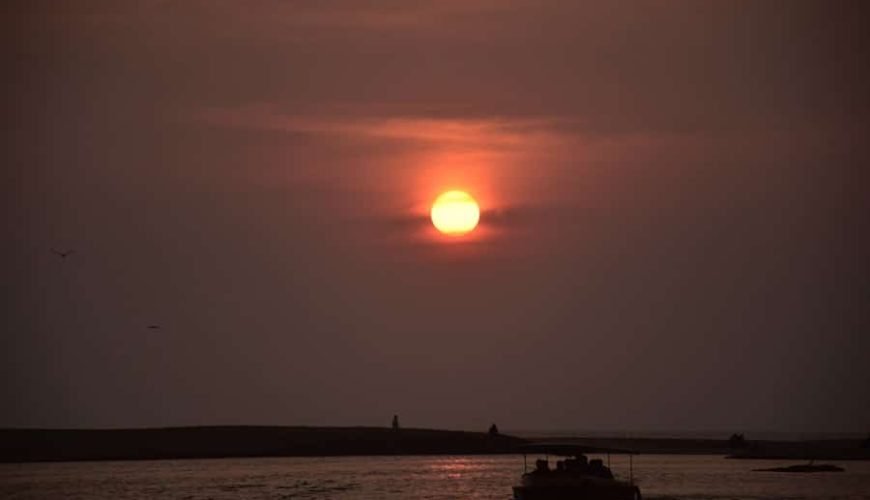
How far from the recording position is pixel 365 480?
95.5m

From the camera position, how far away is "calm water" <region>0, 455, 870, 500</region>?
82.4 meters

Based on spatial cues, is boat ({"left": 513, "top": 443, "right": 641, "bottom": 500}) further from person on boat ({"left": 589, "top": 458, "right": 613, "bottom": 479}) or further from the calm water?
the calm water

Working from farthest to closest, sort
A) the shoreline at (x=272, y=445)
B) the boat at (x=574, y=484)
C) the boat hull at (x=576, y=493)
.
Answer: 1. the shoreline at (x=272, y=445)
2. the boat at (x=574, y=484)
3. the boat hull at (x=576, y=493)

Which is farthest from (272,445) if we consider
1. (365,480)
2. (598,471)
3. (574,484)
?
(574,484)

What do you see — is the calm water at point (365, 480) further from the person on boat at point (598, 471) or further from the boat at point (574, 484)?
the boat at point (574, 484)

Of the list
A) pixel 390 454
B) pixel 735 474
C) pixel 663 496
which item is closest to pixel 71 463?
pixel 390 454

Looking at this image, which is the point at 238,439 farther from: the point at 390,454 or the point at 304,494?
the point at 304,494

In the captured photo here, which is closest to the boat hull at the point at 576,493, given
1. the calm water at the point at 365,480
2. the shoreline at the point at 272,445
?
the calm water at the point at 365,480

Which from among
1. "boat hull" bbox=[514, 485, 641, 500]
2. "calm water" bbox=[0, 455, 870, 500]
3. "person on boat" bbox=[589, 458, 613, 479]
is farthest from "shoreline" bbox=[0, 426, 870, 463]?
"boat hull" bbox=[514, 485, 641, 500]

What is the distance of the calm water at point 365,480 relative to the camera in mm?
82438

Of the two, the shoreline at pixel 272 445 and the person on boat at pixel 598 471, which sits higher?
the shoreline at pixel 272 445

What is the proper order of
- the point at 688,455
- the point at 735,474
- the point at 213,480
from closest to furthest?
1. the point at 213,480
2. the point at 735,474
3. the point at 688,455

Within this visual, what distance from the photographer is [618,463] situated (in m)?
124

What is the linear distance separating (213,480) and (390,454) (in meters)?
52.1
